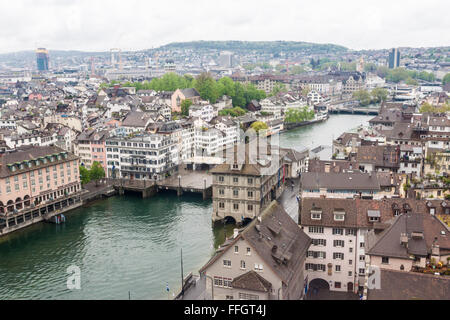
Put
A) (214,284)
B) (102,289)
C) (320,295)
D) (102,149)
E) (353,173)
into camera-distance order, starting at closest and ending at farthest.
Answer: (214,284) → (320,295) → (102,289) → (353,173) → (102,149)

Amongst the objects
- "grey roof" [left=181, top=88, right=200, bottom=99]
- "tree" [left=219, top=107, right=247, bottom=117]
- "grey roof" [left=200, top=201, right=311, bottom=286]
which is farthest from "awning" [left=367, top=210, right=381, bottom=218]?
"grey roof" [left=181, top=88, right=200, bottom=99]

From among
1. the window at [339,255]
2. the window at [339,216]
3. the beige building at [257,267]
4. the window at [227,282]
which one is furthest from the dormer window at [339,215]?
the window at [227,282]

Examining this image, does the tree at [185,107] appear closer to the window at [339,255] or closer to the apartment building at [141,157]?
the apartment building at [141,157]

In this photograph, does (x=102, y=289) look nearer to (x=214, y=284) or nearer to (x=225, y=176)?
(x=214, y=284)

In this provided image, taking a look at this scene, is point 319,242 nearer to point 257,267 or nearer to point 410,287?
point 257,267

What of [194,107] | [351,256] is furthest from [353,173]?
[194,107]
